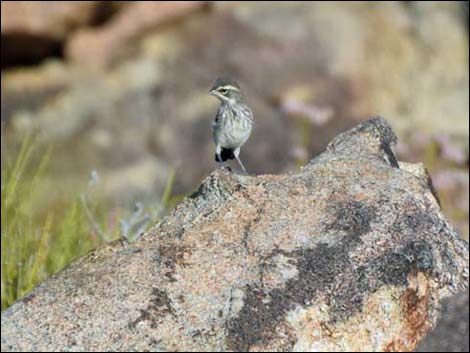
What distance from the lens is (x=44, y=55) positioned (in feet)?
35.5

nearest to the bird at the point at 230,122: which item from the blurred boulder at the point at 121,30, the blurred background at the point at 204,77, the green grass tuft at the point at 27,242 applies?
the green grass tuft at the point at 27,242

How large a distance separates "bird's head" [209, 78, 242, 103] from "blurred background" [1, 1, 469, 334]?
2436 millimetres

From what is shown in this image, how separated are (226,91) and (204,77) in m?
2.89

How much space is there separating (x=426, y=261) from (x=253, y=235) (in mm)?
588

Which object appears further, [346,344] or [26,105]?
[26,105]

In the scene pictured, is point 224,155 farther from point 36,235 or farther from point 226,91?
point 36,235

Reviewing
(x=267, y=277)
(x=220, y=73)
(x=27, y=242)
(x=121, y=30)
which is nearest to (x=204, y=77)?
(x=220, y=73)

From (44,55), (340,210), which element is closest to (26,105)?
(44,55)

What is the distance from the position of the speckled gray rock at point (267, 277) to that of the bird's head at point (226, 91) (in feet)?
10.6

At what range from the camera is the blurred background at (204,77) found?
33.8ft

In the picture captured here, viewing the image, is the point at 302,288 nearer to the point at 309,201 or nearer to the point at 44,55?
the point at 309,201

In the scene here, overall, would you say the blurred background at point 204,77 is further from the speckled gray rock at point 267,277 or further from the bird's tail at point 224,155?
the speckled gray rock at point 267,277

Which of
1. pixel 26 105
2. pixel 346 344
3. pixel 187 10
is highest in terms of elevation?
pixel 346 344

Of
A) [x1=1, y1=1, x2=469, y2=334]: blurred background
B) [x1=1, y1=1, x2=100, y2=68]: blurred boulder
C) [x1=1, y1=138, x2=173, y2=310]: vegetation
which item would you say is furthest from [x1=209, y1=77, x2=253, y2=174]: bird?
[x1=1, y1=1, x2=100, y2=68]: blurred boulder
